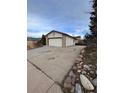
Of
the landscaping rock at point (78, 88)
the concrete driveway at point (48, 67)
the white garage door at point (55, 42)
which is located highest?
the white garage door at point (55, 42)

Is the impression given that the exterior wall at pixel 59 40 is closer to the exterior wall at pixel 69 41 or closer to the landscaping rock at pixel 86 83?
the exterior wall at pixel 69 41

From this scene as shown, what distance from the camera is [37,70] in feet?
4.26

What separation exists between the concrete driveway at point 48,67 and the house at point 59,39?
4 centimetres

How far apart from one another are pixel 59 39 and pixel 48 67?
196 millimetres

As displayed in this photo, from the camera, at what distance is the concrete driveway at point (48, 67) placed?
1271 millimetres

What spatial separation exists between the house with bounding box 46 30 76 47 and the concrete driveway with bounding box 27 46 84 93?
4cm

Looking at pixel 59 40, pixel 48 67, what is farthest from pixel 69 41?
pixel 48 67

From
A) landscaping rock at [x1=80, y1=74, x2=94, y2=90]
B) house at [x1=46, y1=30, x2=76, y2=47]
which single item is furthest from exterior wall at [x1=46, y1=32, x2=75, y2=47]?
landscaping rock at [x1=80, y1=74, x2=94, y2=90]

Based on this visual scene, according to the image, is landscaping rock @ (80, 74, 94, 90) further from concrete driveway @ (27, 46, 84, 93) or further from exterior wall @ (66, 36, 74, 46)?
exterior wall @ (66, 36, 74, 46)

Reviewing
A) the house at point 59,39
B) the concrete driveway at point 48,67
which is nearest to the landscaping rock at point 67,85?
the concrete driveway at point 48,67
